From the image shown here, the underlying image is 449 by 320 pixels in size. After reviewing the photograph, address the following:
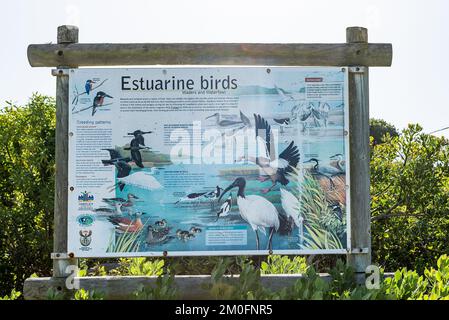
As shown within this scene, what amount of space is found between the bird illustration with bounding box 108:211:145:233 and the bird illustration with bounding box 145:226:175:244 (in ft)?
0.34

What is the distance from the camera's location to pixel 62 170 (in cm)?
555

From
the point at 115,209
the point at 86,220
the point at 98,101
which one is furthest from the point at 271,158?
the point at 86,220

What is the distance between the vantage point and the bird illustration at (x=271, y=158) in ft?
17.9

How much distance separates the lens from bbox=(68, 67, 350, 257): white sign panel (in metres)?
5.42

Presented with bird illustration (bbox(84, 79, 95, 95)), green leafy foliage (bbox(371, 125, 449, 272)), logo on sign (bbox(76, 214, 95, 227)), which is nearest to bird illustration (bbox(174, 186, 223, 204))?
logo on sign (bbox(76, 214, 95, 227))

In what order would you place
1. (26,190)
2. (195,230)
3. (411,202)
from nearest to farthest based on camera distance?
(195,230), (26,190), (411,202)

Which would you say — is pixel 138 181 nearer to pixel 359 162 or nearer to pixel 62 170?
pixel 62 170

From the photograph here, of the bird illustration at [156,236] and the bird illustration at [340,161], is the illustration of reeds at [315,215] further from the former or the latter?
the bird illustration at [156,236]

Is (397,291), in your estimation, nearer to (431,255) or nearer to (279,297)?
(279,297)

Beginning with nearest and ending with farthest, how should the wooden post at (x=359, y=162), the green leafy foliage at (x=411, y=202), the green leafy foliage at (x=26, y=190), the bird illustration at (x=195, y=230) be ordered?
1. the bird illustration at (x=195, y=230)
2. the wooden post at (x=359, y=162)
3. the green leafy foliage at (x=26, y=190)
4. the green leafy foliage at (x=411, y=202)

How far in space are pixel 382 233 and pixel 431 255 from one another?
0.74 meters

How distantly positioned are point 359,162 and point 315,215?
68cm

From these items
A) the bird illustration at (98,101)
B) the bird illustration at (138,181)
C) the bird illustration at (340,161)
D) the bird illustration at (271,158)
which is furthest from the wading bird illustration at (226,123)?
the bird illustration at (98,101)
